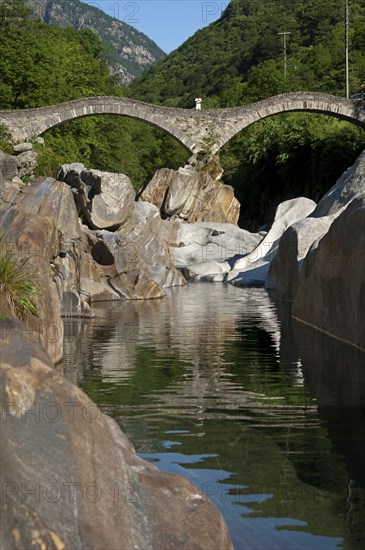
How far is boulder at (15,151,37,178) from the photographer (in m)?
35.0

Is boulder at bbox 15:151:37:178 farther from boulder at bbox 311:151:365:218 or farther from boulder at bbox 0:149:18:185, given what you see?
boulder at bbox 311:151:365:218

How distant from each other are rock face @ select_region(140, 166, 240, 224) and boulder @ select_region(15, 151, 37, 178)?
4.52 meters

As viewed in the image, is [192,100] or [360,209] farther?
[192,100]

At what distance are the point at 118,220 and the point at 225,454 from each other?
1845 centimetres

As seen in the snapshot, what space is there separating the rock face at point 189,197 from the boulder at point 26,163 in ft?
14.8

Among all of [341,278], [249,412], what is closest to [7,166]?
[341,278]

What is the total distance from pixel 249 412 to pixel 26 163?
94.4 feet

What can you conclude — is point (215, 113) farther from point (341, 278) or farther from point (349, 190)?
point (341, 278)

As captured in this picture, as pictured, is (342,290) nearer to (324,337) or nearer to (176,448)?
(324,337)

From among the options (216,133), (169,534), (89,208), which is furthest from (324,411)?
(216,133)

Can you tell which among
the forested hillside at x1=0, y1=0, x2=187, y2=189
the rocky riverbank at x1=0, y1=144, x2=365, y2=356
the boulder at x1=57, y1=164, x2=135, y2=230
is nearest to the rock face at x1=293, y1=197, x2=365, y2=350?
→ the rocky riverbank at x1=0, y1=144, x2=365, y2=356

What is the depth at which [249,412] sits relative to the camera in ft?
27.3

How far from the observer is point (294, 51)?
91.2 meters

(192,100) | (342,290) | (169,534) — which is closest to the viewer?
(169,534)
